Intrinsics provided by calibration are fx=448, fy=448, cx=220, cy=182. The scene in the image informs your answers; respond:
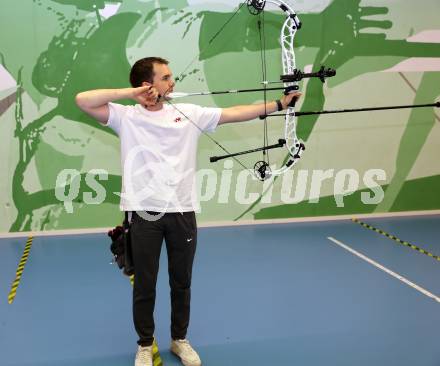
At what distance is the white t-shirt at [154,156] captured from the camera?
192 centimetres

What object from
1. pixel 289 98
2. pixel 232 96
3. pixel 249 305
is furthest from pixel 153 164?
pixel 232 96

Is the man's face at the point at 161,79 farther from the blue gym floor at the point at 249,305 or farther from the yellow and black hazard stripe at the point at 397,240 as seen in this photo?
the yellow and black hazard stripe at the point at 397,240

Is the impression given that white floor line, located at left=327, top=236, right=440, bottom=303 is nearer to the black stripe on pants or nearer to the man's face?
the black stripe on pants

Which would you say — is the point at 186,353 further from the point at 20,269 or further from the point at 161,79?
the point at 20,269

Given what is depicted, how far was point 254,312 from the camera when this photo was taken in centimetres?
273

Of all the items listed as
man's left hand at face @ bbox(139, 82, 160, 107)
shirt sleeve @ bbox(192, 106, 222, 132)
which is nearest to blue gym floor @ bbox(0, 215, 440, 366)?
shirt sleeve @ bbox(192, 106, 222, 132)

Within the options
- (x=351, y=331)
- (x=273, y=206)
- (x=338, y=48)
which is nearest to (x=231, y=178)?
(x=273, y=206)

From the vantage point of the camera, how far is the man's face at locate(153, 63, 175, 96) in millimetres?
1907

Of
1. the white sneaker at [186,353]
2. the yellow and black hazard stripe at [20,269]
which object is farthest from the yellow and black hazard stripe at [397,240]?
the yellow and black hazard stripe at [20,269]

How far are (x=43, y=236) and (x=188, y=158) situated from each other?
A: 2.92 metres

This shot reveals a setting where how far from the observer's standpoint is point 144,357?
210 centimetres

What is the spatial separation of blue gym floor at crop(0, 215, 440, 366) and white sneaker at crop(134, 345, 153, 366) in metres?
0.13

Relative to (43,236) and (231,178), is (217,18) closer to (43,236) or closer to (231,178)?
(231,178)

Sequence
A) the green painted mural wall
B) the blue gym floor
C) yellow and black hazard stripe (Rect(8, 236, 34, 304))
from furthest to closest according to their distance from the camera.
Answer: the green painted mural wall
yellow and black hazard stripe (Rect(8, 236, 34, 304))
the blue gym floor
